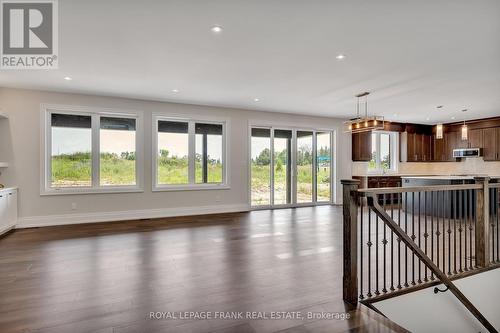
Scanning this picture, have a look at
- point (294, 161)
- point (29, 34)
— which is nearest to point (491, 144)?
point (294, 161)

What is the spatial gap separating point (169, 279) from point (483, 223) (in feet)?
12.3

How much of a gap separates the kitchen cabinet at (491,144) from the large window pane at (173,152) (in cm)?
895

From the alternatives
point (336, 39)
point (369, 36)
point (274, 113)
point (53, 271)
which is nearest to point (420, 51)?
point (369, 36)

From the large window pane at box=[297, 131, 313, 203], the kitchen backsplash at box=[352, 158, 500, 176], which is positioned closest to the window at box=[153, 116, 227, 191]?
the large window pane at box=[297, 131, 313, 203]

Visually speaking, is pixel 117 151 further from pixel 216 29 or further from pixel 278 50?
pixel 278 50

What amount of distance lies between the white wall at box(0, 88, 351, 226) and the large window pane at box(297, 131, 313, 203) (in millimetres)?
644

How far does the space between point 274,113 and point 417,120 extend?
4.90m

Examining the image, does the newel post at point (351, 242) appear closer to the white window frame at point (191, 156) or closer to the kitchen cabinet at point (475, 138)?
the white window frame at point (191, 156)

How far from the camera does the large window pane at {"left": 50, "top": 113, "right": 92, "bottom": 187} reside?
5758 millimetres

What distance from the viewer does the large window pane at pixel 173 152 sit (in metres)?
6.63

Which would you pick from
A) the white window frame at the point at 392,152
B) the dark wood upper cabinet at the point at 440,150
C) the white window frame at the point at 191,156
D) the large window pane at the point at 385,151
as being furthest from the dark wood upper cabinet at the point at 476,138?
the white window frame at the point at 191,156

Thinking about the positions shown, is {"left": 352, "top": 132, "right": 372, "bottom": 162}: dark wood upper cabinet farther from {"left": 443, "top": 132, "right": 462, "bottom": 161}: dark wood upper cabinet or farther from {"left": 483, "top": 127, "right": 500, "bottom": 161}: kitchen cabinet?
{"left": 483, "top": 127, "right": 500, "bottom": 161}: kitchen cabinet

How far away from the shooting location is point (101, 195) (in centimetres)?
601

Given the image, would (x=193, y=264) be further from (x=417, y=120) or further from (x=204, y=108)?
(x=417, y=120)
